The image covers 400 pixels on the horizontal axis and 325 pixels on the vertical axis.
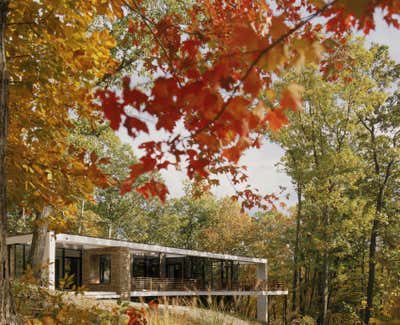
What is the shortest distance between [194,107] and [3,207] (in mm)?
2384

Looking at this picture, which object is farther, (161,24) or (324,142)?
(324,142)

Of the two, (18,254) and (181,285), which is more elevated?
(18,254)

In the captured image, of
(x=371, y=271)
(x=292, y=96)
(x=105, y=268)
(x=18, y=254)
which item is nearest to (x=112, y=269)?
(x=105, y=268)

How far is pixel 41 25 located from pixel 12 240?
51.8 ft

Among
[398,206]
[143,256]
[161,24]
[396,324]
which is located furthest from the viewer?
[143,256]

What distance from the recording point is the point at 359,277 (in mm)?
26469

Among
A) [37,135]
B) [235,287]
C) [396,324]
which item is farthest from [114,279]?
[396,324]

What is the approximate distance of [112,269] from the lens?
23.0m

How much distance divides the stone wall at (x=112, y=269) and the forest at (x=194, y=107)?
7915 mm

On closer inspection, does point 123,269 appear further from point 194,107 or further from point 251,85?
point 251,85

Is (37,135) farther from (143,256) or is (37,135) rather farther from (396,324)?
(143,256)

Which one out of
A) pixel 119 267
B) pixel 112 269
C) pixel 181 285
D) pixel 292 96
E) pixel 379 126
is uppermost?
pixel 379 126

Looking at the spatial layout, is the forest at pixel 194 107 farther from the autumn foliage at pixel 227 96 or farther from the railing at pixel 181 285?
the railing at pixel 181 285

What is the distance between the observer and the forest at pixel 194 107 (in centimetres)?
236
